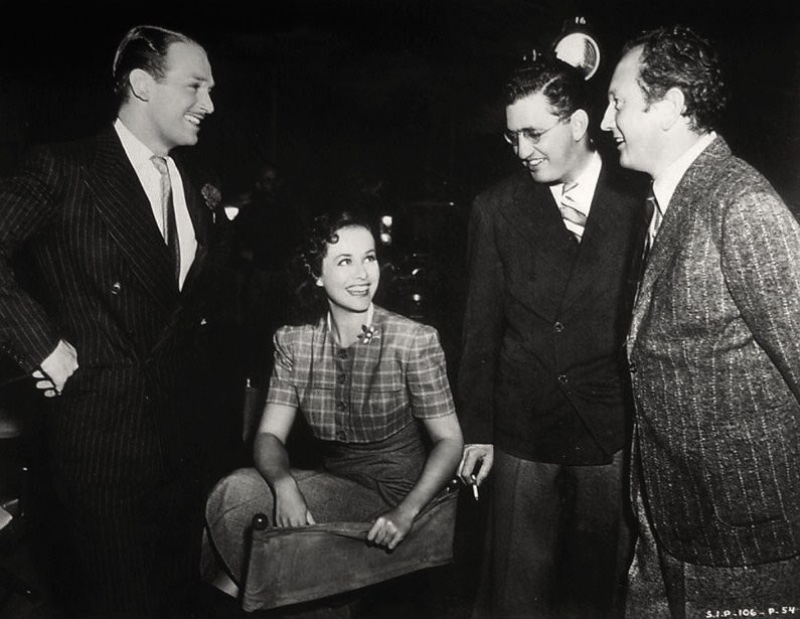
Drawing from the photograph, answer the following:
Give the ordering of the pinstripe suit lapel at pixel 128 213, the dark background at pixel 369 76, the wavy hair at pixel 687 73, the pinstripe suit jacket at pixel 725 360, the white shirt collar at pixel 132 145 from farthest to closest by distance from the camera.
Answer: the dark background at pixel 369 76, the white shirt collar at pixel 132 145, the pinstripe suit lapel at pixel 128 213, the wavy hair at pixel 687 73, the pinstripe suit jacket at pixel 725 360

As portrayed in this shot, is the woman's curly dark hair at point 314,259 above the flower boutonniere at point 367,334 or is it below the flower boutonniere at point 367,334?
above

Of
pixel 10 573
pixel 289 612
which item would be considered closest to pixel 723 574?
pixel 289 612

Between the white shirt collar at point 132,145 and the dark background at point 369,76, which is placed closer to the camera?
the white shirt collar at point 132,145

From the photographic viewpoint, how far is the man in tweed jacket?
168cm

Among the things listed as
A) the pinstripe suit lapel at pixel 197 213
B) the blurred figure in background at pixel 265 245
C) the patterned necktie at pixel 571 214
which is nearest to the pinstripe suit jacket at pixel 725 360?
the patterned necktie at pixel 571 214

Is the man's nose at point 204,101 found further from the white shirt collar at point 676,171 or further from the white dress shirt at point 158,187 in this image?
the white shirt collar at point 676,171

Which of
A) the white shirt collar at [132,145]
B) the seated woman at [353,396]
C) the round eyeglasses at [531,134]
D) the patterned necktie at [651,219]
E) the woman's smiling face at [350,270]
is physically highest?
the round eyeglasses at [531,134]

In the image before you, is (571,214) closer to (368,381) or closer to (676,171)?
(676,171)

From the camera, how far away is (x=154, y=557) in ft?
7.95

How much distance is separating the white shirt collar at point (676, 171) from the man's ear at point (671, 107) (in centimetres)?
10

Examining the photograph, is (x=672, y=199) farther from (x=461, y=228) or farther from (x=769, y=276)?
(x=461, y=228)

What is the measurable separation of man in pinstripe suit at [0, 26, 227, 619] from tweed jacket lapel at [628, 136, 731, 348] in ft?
5.17

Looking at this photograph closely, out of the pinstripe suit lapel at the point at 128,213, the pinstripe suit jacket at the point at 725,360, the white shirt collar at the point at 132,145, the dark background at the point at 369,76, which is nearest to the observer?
the pinstripe suit jacket at the point at 725,360

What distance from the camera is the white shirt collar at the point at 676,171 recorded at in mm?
1916
